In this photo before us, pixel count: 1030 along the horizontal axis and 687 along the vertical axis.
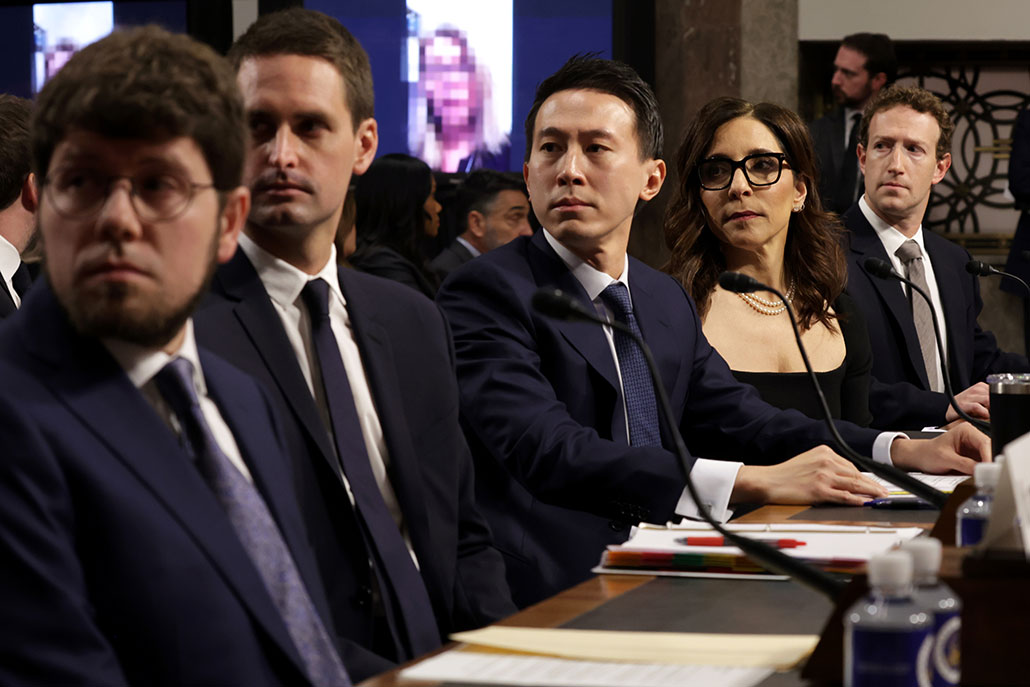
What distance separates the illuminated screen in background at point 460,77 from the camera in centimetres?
652

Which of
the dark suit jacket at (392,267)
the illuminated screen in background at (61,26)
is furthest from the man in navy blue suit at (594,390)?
the illuminated screen in background at (61,26)

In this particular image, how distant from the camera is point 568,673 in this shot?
3.97 feet

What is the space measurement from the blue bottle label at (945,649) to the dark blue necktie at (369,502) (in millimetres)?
803

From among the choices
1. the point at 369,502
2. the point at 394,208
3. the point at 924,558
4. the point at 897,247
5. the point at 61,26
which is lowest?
the point at 369,502

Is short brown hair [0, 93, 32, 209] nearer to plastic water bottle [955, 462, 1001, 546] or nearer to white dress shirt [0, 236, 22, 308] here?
white dress shirt [0, 236, 22, 308]

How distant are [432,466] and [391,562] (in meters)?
0.21

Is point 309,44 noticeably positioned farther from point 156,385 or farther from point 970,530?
point 970,530

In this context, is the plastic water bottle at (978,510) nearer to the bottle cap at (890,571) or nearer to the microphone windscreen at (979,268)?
the bottle cap at (890,571)

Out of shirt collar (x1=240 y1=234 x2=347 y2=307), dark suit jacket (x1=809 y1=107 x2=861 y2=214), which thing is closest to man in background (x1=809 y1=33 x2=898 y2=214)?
dark suit jacket (x1=809 y1=107 x2=861 y2=214)

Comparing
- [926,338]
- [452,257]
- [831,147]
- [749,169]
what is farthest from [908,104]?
[452,257]

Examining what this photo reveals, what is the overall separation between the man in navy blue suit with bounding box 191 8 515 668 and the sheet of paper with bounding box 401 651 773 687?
435 millimetres

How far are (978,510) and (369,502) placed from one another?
70 cm

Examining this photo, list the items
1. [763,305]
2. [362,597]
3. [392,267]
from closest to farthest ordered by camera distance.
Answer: [362,597] → [763,305] → [392,267]

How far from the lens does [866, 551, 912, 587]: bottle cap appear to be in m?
1.00
